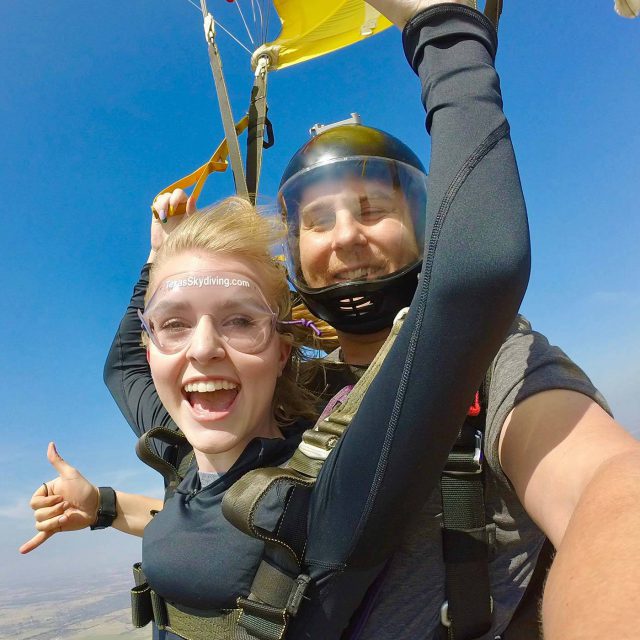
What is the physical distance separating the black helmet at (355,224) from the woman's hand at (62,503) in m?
1.28

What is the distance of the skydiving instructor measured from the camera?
0.69 metres

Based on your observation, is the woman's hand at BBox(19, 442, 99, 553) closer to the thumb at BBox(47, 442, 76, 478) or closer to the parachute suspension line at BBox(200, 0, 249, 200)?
A: the thumb at BBox(47, 442, 76, 478)

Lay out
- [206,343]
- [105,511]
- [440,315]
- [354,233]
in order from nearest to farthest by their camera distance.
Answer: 1. [440,315]
2. [206,343]
3. [354,233]
4. [105,511]

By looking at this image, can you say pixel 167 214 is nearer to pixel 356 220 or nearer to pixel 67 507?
pixel 356 220

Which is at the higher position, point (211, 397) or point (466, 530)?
point (211, 397)

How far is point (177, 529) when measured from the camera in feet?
4.51

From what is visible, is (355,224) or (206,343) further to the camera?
(355,224)

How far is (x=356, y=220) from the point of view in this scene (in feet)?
5.79

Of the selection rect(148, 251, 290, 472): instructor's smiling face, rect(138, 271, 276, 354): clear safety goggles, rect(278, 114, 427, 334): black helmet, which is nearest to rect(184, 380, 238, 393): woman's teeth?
rect(148, 251, 290, 472): instructor's smiling face

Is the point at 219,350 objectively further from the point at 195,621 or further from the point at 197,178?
→ the point at 197,178

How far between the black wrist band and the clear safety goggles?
1.04 metres

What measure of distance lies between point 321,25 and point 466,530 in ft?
20.6

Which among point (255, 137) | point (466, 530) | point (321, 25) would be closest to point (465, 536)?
point (466, 530)

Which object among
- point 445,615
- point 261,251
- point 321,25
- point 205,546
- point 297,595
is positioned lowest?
point 445,615
